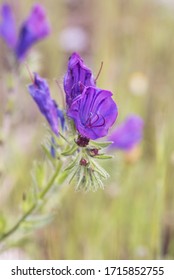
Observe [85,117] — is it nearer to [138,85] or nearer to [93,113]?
[93,113]

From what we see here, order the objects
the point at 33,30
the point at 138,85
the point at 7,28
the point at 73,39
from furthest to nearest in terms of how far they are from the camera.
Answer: the point at 73,39 < the point at 138,85 < the point at 7,28 < the point at 33,30

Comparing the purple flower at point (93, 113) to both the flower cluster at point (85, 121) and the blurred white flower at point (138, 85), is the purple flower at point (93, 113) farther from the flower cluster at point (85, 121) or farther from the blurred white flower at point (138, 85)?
the blurred white flower at point (138, 85)

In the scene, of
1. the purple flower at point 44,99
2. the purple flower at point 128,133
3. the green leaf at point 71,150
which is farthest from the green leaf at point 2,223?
the purple flower at point 128,133

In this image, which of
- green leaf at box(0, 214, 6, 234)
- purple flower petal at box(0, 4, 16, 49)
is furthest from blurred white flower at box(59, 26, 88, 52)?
green leaf at box(0, 214, 6, 234)

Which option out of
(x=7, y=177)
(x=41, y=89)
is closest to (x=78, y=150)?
(x=41, y=89)

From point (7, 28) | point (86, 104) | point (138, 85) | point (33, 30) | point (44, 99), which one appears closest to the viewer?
point (86, 104)

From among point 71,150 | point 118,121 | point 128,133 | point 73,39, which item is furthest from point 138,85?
point 71,150
